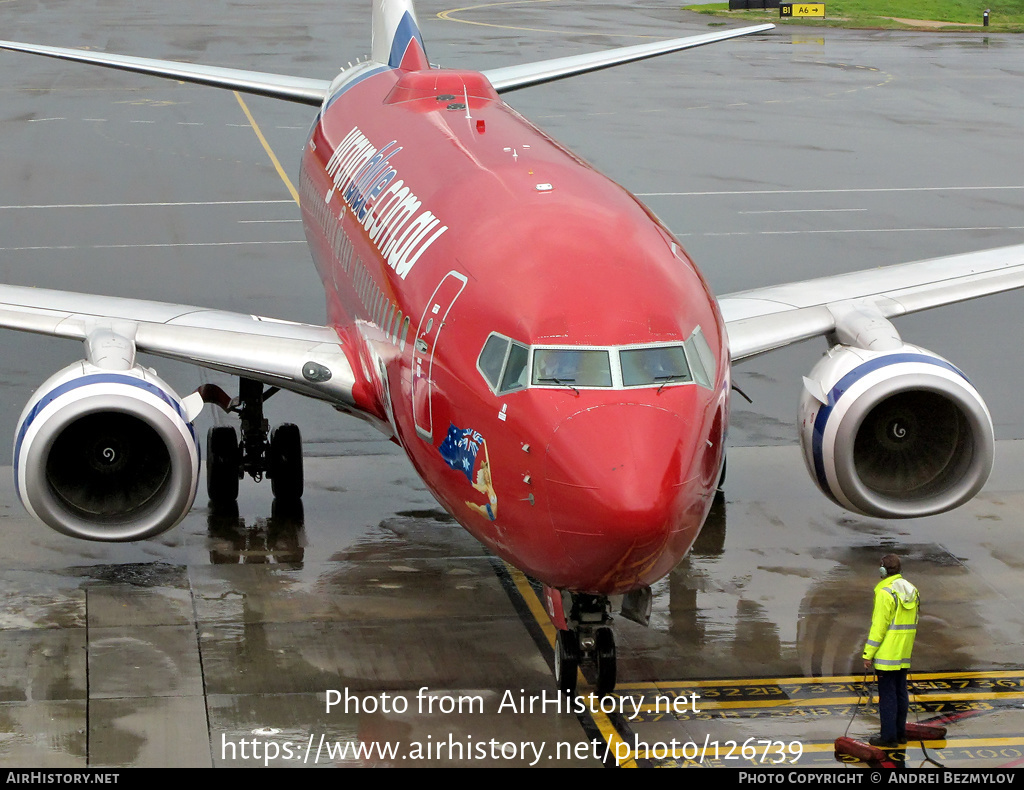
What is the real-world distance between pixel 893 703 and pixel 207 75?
623 inches

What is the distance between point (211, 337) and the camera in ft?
55.1

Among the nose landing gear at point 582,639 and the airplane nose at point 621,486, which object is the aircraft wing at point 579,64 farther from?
the airplane nose at point 621,486

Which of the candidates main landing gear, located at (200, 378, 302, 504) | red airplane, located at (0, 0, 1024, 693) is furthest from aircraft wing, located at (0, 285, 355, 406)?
main landing gear, located at (200, 378, 302, 504)

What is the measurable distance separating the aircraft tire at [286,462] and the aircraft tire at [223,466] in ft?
1.59

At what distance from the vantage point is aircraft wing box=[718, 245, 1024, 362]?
56.0 ft

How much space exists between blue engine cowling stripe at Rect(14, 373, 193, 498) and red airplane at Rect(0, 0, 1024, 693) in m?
0.04

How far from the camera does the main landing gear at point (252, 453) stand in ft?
61.9

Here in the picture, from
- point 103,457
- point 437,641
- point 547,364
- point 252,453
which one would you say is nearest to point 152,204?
point 252,453

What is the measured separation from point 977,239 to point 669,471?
24.0 m

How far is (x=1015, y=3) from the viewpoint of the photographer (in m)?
81.4

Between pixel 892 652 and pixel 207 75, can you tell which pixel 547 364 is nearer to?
pixel 892 652

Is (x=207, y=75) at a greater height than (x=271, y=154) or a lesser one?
greater

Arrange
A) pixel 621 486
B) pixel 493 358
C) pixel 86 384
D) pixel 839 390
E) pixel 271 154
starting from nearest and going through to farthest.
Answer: pixel 621 486 < pixel 493 358 < pixel 86 384 < pixel 839 390 < pixel 271 154

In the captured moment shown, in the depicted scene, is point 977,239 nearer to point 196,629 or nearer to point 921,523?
point 921,523
